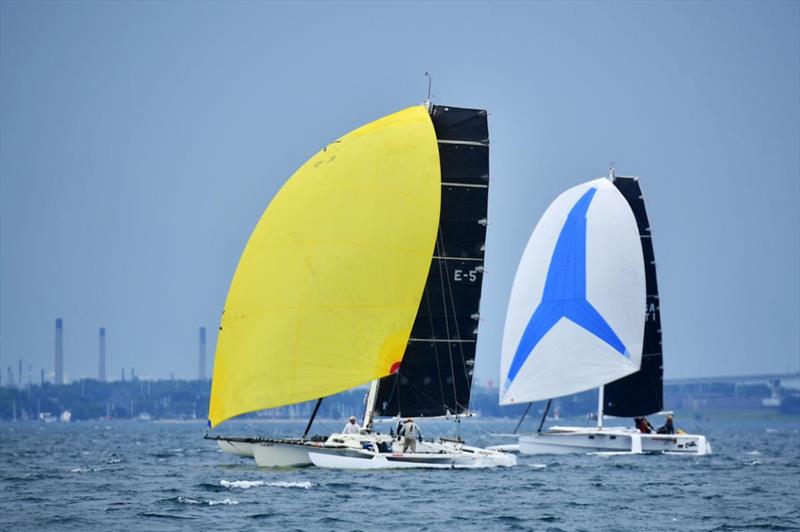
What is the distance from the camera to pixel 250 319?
40.4 meters

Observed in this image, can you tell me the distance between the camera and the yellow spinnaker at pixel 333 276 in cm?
4012

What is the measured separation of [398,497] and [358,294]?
7794 mm

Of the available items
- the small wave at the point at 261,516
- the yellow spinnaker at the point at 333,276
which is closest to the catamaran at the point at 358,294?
the yellow spinnaker at the point at 333,276

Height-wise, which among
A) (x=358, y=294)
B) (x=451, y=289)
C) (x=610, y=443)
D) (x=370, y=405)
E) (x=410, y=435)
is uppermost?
(x=451, y=289)

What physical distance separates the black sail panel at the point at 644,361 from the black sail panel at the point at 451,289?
15.5 metres

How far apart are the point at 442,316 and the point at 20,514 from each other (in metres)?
16.5

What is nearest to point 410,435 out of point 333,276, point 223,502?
point 333,276

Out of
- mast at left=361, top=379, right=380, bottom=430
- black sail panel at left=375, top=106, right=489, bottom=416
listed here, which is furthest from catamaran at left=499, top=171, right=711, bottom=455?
mast at left=361, top=379, right=380, bottom=430

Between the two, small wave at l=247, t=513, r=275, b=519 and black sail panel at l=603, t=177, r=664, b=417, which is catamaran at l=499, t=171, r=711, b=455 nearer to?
black sail panel at l=603, t=177, r=664, b=417

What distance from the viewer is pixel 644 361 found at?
5944 centimetres

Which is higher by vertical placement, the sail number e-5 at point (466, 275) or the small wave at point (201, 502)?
Result: the sail number e-5 at point (466, 275)

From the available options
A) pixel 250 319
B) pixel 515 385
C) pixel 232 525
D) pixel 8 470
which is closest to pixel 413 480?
pixel 250 319

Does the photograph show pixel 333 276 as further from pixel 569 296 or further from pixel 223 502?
pixel 569 296

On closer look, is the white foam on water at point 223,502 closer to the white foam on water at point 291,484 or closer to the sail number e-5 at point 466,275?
the white foam on water at point 291,484
